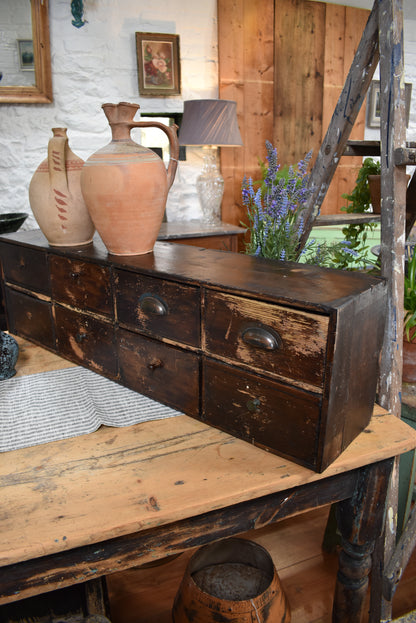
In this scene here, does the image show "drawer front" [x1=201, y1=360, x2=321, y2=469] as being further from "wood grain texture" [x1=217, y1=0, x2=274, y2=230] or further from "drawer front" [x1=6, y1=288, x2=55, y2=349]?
"wood grain texture" [x1=217, y1=0, x2=274, y2=230]

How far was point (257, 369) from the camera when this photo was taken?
0.94 meters

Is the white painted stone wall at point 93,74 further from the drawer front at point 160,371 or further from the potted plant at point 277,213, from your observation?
the drawer front at point 160,371

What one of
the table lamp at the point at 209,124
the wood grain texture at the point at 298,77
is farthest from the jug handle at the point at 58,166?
the wood grain texture at the point at 298,77

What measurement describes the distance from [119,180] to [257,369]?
57 cm

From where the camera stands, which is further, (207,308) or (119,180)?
(119,180)

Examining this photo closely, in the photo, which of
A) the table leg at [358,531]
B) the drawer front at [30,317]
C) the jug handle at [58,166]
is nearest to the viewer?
the table leg at [358,531]

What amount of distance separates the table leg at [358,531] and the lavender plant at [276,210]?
667 mm

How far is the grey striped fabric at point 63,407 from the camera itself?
102 centimetres

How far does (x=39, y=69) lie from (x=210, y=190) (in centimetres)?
117

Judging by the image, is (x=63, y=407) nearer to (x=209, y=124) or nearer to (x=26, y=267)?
(x=26, y=267)

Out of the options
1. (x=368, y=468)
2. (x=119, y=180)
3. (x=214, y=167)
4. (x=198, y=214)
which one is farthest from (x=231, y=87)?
(x=368, y=468)

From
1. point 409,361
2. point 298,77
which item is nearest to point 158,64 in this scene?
point 298,77

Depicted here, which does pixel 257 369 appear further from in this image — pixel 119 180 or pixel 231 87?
pixel 231 87

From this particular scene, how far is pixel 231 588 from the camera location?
1.26m
